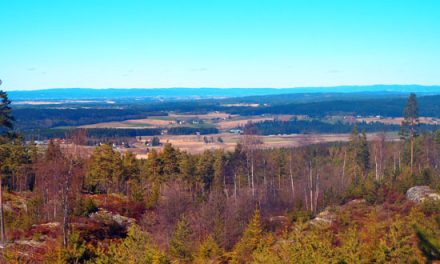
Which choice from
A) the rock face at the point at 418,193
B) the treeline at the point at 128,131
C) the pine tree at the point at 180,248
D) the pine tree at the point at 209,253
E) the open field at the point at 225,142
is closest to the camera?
the pine tree at the point at 209,253

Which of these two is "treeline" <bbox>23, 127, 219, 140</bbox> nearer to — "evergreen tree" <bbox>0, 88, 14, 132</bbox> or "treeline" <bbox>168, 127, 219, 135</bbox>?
"treeline" <bbox>168, 127, 219, 135</bbox>

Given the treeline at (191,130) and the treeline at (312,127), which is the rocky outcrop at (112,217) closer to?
the treeline at (312,127)

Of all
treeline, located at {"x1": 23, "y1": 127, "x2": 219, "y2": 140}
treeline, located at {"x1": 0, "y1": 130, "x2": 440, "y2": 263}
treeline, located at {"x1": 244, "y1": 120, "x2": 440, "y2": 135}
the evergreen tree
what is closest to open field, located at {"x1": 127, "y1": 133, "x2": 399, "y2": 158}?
treeline, located at {"x1": 23, "y1": 127, "x2": 219, "y2": 140}

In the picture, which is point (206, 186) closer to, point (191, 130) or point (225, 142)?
point (225, 142)

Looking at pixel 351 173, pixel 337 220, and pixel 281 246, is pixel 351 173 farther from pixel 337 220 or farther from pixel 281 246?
pixel 281 246

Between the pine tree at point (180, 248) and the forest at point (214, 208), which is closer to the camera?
the forest at point (214, 208)

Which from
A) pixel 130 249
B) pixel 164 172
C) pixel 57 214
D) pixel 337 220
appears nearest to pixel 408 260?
pixel 130 249

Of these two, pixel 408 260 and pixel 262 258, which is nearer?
pixel 262 258

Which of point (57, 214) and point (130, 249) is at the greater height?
point (130, 249)

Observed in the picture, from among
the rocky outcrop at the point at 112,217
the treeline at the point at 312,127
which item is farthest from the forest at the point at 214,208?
the treeline at the point at 312,127
